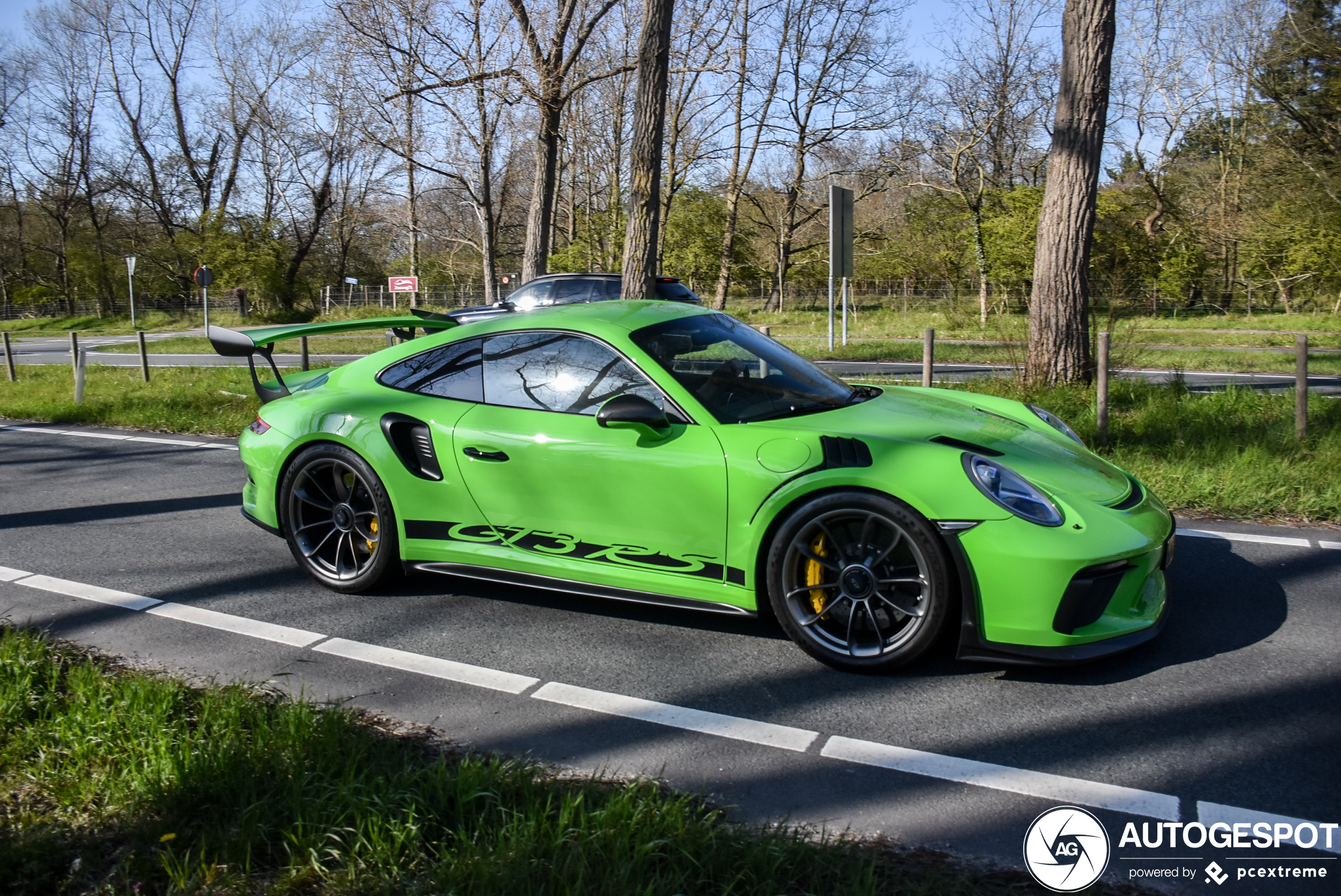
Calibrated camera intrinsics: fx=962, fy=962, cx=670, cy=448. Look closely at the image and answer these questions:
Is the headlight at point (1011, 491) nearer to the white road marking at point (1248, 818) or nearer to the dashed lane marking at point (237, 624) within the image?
the white road marking at point (1248, 818)

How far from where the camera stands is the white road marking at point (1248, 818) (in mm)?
2465

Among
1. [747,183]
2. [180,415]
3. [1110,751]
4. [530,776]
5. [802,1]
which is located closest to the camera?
[530,776]

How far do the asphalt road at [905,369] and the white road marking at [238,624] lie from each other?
298 inches

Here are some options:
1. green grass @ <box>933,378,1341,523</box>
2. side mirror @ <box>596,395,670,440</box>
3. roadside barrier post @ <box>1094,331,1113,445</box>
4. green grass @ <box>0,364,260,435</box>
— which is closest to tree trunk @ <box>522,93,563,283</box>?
green grass @ <box>0,364,260,435</box>

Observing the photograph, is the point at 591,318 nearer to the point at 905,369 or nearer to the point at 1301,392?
the point at 1301,392

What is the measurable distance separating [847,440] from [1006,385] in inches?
258

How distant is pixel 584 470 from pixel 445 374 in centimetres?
100

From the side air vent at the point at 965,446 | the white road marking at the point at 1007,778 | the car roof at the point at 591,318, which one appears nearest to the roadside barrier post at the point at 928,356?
the car roof at the point at 591,318

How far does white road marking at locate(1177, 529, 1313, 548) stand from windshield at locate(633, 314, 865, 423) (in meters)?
2.30

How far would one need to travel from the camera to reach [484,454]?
164 inches

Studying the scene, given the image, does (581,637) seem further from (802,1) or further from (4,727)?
(802,1)

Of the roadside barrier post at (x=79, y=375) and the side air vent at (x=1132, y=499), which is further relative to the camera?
the roadside barrier post at (x=79, y=375)

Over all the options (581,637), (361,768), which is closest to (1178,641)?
(581,637)

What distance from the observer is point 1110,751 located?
9.73 ft
